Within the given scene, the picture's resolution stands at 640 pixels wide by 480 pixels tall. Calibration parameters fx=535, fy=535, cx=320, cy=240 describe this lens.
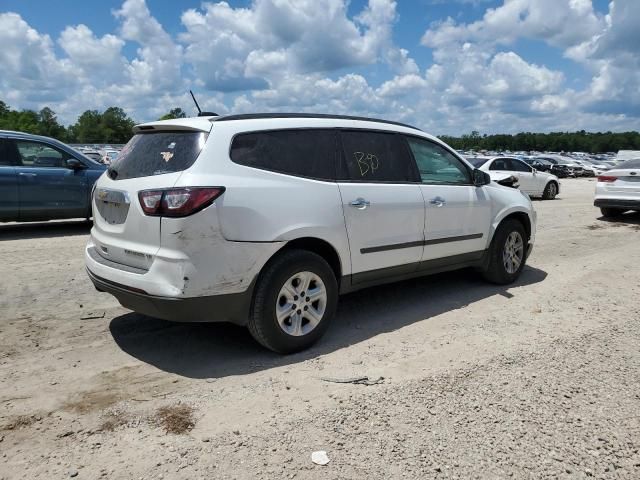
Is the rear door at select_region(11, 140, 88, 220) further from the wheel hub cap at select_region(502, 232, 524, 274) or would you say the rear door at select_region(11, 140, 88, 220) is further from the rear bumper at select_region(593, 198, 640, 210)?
the rear bumper at select_region(593, 198, 640, 210)

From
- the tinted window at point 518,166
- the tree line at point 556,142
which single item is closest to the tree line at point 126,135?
the tree line at point 556,142

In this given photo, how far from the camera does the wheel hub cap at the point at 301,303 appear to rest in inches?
159

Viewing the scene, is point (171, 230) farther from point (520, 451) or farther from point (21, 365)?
point (520, 451)

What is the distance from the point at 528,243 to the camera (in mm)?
6492

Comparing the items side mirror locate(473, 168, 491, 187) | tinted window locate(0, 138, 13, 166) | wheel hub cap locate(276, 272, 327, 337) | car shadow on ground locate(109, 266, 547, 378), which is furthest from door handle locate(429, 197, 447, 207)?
tinted window locate(0, 138, 13, 166)

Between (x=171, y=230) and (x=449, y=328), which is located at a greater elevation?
(x=171, y=230)

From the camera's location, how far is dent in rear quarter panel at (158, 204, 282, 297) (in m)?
3.56

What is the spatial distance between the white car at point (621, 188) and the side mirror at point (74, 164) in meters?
11.2

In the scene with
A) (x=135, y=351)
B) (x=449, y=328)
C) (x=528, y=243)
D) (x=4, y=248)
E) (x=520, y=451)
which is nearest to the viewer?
(x=520, y=451)

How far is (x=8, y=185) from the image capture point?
8945mm

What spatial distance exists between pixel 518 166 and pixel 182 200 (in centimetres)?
1686

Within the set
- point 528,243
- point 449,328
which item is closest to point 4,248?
point 449,328

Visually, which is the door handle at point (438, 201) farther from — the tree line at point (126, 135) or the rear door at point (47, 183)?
the tree line at point (126, 135)

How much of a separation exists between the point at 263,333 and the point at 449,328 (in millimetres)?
1797
